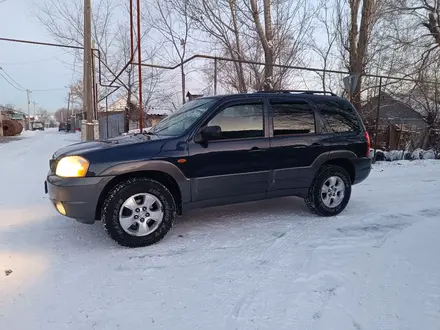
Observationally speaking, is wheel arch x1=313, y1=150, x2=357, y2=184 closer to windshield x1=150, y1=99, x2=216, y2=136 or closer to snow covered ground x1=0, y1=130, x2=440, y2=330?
snow covered ground x1=0, y1=130, x2=440, y2=330

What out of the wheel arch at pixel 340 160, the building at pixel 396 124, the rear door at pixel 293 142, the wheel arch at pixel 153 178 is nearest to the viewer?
the wheel arch at pixel 153 178

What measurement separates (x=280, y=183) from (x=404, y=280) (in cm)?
194

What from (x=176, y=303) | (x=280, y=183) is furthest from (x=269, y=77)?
(x=176, y=303)

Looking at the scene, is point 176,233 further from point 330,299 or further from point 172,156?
point 330,299

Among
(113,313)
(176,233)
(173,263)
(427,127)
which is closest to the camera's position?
(113,313)

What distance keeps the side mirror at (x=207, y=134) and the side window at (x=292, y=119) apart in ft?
3.10

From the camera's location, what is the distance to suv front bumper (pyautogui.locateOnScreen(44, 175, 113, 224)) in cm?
353

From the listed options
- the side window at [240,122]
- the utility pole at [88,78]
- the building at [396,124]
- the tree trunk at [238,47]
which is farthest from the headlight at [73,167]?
the building at [396,124]

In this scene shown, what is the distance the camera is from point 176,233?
421 cm

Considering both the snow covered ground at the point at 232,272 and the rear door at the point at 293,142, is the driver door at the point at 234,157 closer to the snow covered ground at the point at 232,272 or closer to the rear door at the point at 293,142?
the rear door at the point at 293,142

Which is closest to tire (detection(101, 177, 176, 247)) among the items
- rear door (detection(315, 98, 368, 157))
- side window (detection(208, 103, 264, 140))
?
side window (detection(208, 103, 264, 140))

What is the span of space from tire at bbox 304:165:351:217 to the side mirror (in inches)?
70.3

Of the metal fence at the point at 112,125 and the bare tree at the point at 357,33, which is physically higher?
the bare tree at the point at 357,33

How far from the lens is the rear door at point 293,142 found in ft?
14.7
